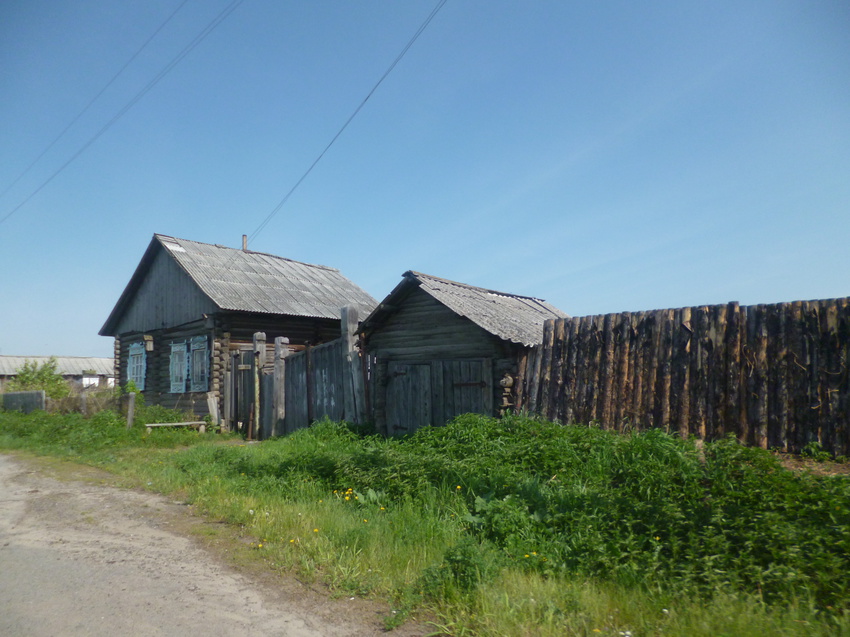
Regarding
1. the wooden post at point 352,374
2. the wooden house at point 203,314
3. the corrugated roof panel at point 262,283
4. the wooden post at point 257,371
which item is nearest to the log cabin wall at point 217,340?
the wooden house at point 203,314

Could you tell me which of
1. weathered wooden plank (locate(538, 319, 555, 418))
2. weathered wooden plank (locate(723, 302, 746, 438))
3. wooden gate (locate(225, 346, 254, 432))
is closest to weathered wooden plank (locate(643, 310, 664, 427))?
weathered wooden plank (locate(723, 302, 746, 438))

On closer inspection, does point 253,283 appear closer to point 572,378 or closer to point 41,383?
point 572,378

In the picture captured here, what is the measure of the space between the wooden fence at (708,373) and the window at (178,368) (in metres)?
13.6

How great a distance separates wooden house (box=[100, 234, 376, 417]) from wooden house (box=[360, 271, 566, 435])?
219 inches

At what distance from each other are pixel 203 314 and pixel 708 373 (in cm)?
1465

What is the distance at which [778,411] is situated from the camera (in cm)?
670

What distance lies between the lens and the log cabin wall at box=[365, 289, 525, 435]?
9.77m

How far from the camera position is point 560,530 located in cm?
498

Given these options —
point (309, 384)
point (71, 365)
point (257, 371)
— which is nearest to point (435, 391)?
point (309, 384)

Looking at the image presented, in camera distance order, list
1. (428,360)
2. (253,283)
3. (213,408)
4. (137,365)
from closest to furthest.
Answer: (428,360), (213,408), (253,283), (137,365)

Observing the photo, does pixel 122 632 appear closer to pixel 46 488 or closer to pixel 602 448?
pixel 602 448

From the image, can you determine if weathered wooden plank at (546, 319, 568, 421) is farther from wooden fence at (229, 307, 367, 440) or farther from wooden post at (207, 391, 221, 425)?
wooden post at (207, 391, 221, 425)

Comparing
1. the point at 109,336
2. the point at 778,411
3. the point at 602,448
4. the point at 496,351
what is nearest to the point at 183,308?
the point at 109,336

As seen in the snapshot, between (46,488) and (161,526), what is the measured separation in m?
3.44
